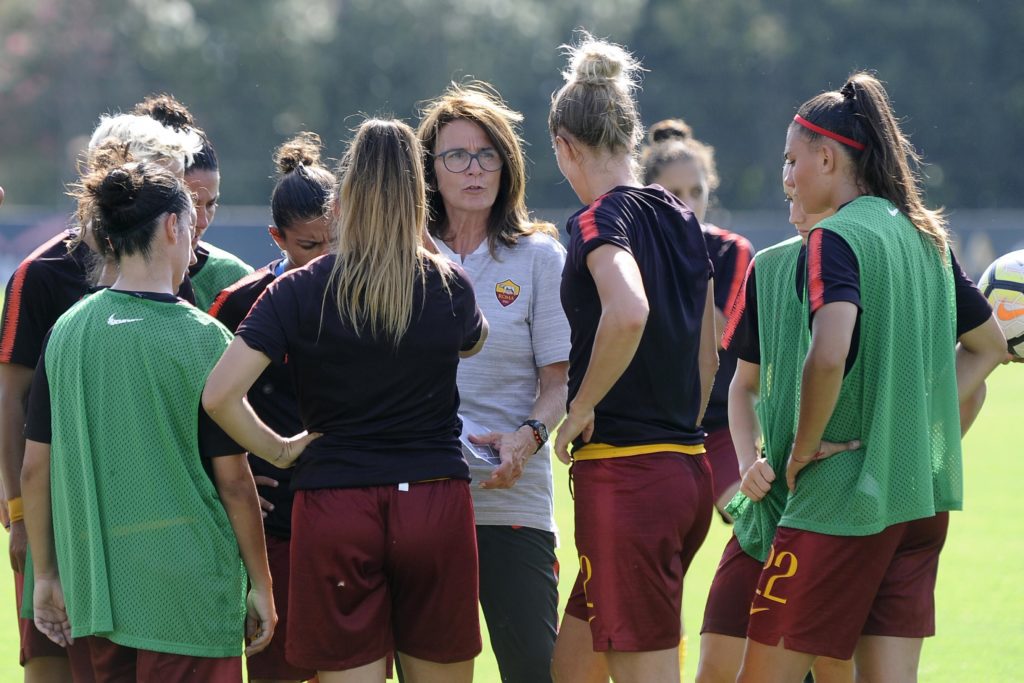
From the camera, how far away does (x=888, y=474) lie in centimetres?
370

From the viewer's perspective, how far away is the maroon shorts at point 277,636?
4.30 metres

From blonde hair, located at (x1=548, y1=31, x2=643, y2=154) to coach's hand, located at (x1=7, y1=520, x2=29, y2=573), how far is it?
82.1 inches

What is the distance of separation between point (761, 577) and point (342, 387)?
1353 millimetres

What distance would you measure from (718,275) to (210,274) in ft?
7.42

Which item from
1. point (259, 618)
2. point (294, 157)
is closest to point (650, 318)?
point (259, 618)

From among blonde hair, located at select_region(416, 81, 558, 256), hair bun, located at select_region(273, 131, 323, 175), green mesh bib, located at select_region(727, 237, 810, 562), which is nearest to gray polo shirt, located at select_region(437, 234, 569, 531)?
blonde hair, located at select_region(416, 81, 558, 256)

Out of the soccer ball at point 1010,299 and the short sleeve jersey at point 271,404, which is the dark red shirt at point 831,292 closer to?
the soccer ball at point 1010,299

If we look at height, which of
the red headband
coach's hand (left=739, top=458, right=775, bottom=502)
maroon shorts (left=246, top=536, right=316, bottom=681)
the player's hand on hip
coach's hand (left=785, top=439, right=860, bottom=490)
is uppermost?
the red headband

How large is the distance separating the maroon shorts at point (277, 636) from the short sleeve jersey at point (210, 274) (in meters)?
0.97

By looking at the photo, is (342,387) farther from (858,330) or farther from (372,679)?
(858,330)

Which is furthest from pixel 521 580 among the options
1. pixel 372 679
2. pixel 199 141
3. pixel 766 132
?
pixel 766 132

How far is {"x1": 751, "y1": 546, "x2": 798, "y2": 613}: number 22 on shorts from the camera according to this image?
377 centimetres

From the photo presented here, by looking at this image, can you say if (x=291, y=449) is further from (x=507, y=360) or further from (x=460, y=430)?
(x=507, y=360)

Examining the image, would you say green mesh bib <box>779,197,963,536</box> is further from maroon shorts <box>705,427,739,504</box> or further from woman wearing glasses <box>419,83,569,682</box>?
maroon shorts <box>705,427,739,504</box>
